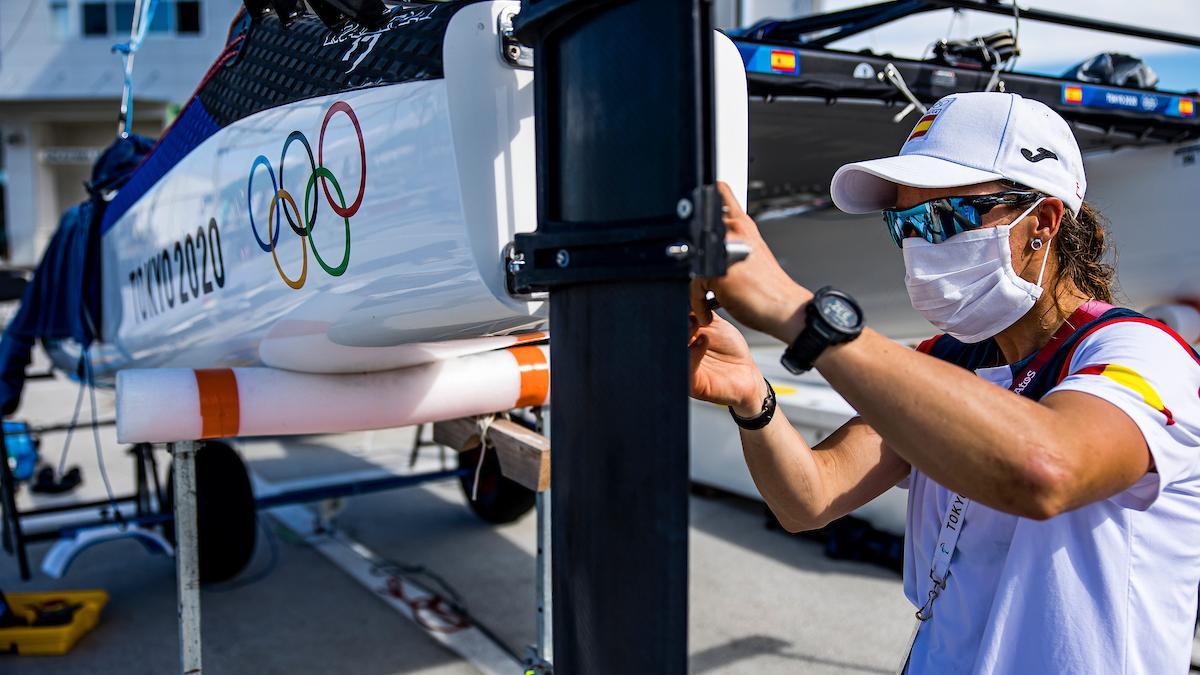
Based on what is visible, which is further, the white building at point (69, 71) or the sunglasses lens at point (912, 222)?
the white building at point (69, 71)

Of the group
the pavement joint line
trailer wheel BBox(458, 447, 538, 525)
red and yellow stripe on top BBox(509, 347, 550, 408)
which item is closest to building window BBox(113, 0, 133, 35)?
the pavement joint line

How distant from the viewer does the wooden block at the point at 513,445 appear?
2557mm

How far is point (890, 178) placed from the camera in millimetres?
1165

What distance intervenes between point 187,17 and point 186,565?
28.6 meters

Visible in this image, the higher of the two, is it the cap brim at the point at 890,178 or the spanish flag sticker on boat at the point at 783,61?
the spanish flag sticker on boat at the point at 783,61

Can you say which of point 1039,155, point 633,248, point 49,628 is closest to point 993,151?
point 1039,155

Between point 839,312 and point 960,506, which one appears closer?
point 839,312

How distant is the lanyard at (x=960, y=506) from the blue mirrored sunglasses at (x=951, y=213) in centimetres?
18

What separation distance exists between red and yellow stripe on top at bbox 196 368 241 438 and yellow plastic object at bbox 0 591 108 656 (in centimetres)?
176

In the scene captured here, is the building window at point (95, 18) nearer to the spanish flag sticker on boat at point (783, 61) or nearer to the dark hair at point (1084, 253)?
the spanish flag sticker on boat at point (783, 61)

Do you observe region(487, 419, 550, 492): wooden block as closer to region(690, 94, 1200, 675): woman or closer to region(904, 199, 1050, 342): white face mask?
region(690, 94, 1200, 675): woman

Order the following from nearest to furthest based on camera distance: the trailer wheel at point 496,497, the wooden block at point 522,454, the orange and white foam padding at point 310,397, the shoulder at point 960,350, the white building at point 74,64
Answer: the shoulder at point 960,350 → the orange and white foam padding at point 310,397 → the wooden block at point 522,454 → the trailer wheel at point 496,497 → the white building at point 74,64

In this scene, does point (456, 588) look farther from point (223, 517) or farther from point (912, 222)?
point (912, 222)

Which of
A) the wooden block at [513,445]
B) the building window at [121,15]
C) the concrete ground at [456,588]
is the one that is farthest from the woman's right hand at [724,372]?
the building window at [121,15]
